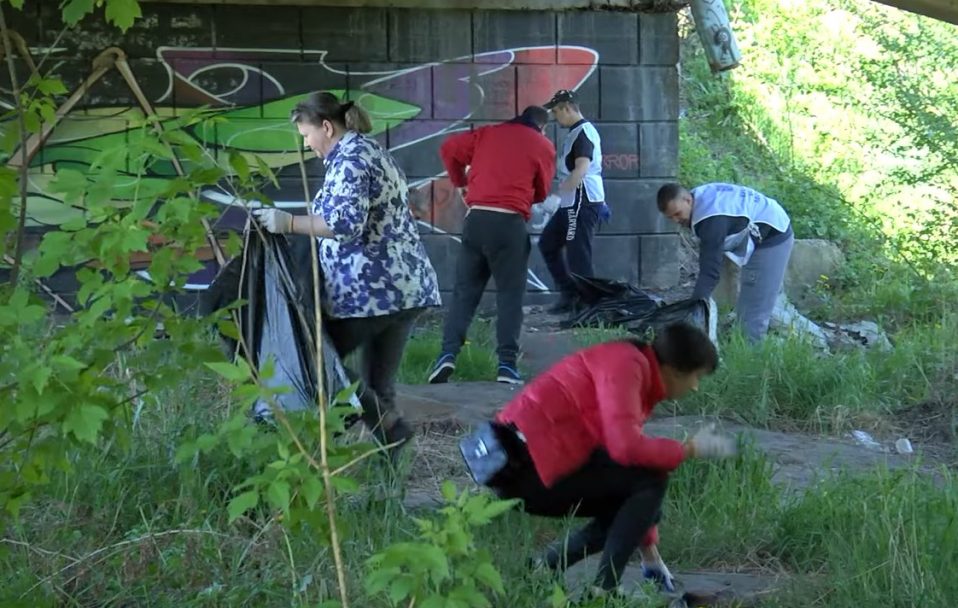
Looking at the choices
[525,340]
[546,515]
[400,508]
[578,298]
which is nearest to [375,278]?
[400,508]

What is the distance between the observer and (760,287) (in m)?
8.00

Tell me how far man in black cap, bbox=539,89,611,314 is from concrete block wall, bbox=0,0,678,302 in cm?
37

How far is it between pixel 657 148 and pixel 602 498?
20.9ft

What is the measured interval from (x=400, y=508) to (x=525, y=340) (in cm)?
457

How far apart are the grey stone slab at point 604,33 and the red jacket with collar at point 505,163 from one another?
9.27 ft

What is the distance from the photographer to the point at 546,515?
413 centimetres

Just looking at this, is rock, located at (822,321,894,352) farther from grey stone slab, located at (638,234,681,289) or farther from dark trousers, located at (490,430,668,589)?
dark trousers, located at (490,430,668,589)

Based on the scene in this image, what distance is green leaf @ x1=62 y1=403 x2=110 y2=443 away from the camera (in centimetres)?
293

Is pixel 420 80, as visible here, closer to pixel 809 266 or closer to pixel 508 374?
pixel 508 374

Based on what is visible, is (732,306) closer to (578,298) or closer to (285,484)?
(578,298)

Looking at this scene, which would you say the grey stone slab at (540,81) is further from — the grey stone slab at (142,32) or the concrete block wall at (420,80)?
the grey stone slab at (142,32)

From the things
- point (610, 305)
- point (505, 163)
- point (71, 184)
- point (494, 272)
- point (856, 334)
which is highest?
point (71, 184)

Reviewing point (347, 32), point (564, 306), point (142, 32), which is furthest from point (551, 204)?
point (142, 32)

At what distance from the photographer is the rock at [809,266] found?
1100 centimetres
